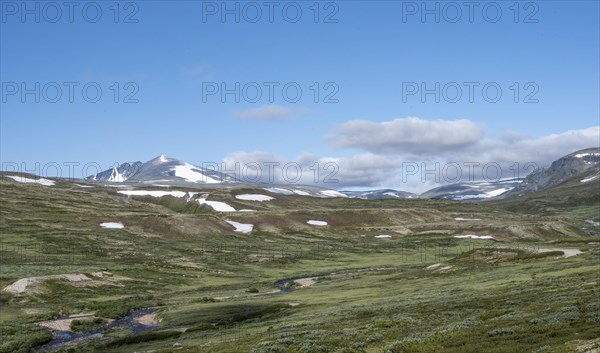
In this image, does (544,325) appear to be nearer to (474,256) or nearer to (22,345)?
(22,345)

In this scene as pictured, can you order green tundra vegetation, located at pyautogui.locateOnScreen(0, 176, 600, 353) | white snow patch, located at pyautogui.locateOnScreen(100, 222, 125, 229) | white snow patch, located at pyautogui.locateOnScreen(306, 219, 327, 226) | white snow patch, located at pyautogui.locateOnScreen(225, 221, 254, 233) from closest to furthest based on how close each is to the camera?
green tundra vegetation, located at pyautogui.locateOnScreen(0, 176, 600, 353) → white snow patch, located at pyautogui.locateOnScreen(100, 222, 125, 229) → white snow patch, located at pyautogui.locateOnScreen(225, 221, 254, 233) → white snow patch, located at pyautogui.locateOnScreen(306, 219, 327, 226)

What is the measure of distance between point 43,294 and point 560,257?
78.6 meters

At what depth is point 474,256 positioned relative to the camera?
101250mm

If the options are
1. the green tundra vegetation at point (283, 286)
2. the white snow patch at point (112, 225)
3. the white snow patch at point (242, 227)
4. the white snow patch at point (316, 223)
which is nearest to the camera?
the green tundra vegetation at point (283, 286)

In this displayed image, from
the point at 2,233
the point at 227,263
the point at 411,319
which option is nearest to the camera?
the point at 411,319

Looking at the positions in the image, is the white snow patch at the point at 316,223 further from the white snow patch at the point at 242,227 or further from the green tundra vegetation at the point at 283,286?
the white snow patch at the point at 242,227

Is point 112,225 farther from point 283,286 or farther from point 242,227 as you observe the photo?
point 283,286

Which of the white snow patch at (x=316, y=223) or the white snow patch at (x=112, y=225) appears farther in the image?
the white snow patch at (x=316, y=223)

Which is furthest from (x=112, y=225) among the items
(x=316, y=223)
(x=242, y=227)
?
(x=316, y=223)

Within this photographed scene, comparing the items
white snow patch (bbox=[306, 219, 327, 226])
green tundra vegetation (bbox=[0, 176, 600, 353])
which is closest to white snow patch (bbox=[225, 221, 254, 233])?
green tundra vegetation (bbox=[0, 176, 600, 353])

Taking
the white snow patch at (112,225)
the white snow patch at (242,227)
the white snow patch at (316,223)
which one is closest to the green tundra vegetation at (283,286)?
the white snow patch at (112,225)

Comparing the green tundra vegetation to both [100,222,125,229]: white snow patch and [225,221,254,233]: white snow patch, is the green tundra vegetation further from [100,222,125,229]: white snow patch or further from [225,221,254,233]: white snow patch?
[225,221,254,233]: white snow patch

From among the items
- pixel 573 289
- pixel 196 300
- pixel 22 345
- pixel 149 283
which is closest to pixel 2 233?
pixel 149 283

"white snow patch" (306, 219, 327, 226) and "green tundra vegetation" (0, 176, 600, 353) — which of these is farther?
"white snow patch" (306, 219, 327, 226)
